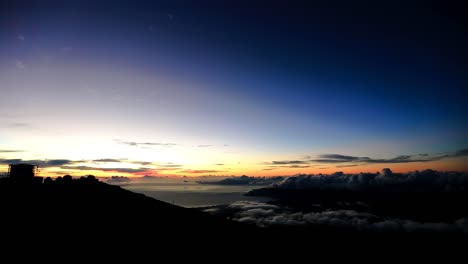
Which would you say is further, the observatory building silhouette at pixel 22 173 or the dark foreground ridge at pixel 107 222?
the observatory building silhouette at pixel 22 173

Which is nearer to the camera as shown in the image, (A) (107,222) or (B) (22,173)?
(A) (107,222)

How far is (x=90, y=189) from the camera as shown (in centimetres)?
3209

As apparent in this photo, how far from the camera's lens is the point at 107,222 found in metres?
25.1

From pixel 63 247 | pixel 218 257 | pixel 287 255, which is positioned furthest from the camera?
pixel 287 255

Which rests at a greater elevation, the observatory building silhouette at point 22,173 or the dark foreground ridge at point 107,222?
the observatory building silhouette at point 22,173

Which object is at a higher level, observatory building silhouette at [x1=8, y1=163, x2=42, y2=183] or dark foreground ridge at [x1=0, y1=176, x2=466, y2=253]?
observatory building silhouette at [x1=8, y1=163, x2=42, y2=183]

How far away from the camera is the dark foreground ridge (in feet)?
70.2

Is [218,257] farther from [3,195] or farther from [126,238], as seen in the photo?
[3,195]

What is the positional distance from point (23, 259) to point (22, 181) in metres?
21.5

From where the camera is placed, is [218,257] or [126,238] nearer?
[126,238]

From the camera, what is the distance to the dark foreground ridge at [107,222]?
21.4 meters

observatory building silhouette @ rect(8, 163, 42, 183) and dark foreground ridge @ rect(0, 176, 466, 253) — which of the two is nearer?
dark foreground ridge @ rect(0, 176, 466, 253)

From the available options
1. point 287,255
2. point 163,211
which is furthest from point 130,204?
point 287,255

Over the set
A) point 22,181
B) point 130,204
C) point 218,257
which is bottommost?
point 218,257
